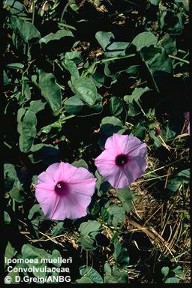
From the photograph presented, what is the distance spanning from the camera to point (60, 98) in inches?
54.7

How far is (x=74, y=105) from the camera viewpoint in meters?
1.45

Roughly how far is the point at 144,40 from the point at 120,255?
73cm

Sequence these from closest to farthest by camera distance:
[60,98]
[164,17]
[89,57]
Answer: [60,98] < [164,17] < [89,57]

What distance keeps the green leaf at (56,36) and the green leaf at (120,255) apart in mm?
715

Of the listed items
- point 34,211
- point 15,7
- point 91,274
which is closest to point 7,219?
point 34,211

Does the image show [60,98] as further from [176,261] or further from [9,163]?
[176,261]

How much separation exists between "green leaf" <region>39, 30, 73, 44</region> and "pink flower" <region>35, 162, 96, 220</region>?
420mm

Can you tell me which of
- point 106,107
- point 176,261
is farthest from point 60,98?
point 176,261

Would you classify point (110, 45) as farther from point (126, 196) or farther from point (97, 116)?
point (126, 196)

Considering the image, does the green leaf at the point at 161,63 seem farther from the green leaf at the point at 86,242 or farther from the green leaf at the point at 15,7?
the green leaf at the point at 86,242

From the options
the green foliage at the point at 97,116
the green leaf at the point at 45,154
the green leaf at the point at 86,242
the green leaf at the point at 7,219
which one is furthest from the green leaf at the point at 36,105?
the green leaf at the point at 86,242

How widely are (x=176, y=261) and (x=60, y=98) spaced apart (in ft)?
2.39

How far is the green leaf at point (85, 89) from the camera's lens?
4.68 feet

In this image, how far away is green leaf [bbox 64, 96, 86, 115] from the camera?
56.7 inches
